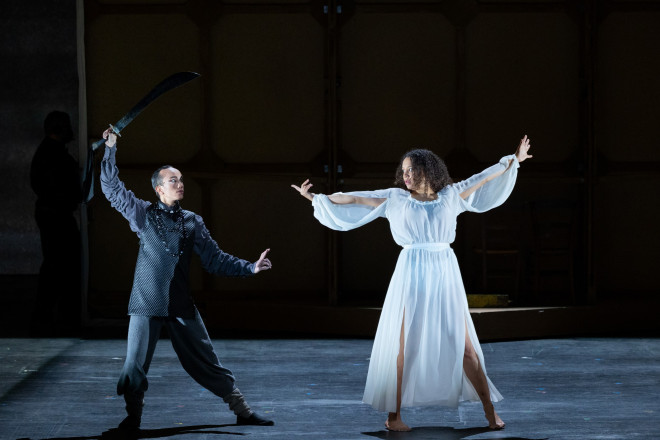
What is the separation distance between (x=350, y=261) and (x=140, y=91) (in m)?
2.39

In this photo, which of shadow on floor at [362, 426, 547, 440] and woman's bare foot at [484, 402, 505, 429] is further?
woman's bare foot at [484, 402, 505, 429]

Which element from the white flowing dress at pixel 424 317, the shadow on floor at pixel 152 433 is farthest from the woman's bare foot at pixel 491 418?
the shadow on floor at pixel 152 433

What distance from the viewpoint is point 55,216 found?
26.7 feet

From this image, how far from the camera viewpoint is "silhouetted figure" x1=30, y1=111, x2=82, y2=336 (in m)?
8.05

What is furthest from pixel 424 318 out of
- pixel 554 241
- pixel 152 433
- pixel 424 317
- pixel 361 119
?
pixel 361 119

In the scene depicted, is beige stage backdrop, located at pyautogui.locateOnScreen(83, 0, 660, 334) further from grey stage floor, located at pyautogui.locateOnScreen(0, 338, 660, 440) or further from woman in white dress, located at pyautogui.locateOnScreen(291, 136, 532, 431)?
woman in white dress, located at pyautogui.locateOnScreen(291, 136, 532, 431)

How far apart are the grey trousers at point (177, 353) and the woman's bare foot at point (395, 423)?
Result: 30.9 inches

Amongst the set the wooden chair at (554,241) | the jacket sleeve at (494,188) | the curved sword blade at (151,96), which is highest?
the curved sword blade at (151,96)

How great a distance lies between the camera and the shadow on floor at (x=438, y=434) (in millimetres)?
4707

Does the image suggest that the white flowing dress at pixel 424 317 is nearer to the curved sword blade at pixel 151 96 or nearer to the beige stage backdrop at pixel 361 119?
the curved sword blade at pixel 151 96

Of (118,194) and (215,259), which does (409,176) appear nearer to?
(215,259)

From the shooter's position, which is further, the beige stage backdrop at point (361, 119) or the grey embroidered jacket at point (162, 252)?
the beige stage backdrop at point (361, 119)

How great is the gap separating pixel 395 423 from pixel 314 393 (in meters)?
1.02

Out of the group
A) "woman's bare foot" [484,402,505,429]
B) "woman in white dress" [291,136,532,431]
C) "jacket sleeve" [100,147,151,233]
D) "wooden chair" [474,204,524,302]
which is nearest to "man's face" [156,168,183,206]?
"jacket sleeve" [100,147,151,233]
